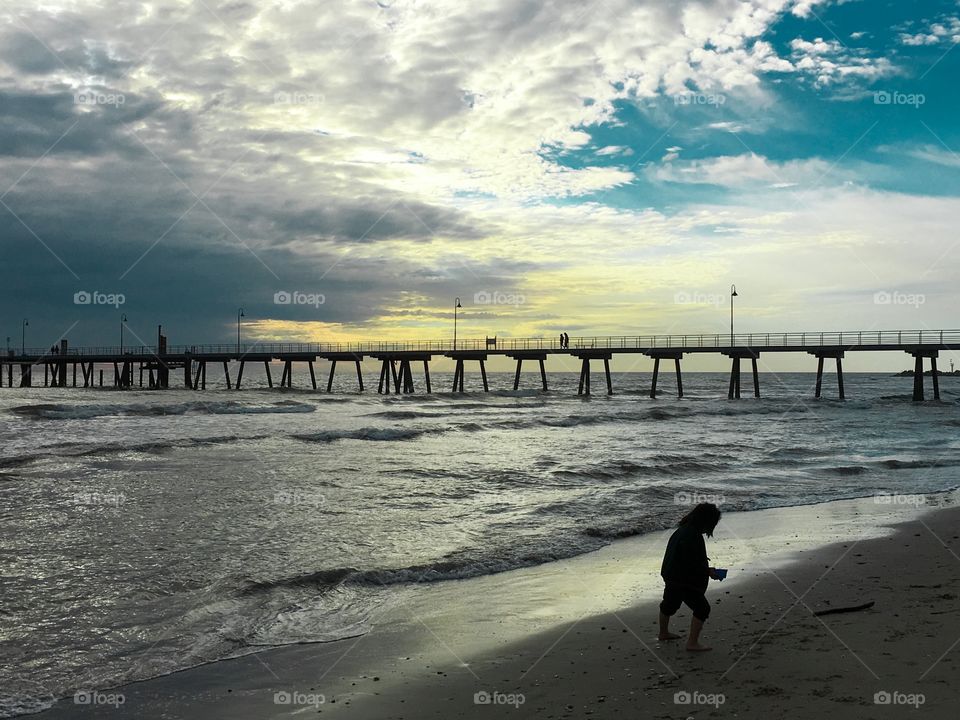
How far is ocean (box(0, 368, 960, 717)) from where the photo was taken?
748 centimetres

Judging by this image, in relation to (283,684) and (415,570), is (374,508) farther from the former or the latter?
(283,684)

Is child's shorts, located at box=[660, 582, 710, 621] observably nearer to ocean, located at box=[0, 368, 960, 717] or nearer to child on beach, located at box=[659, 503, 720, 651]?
child on beach, located at box=[659, 503, 720, 651]

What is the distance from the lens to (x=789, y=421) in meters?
38.1

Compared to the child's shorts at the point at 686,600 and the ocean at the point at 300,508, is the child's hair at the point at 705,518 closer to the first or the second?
the child's shorts at the point at 686,600

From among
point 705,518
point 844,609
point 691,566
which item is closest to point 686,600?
point 691,566

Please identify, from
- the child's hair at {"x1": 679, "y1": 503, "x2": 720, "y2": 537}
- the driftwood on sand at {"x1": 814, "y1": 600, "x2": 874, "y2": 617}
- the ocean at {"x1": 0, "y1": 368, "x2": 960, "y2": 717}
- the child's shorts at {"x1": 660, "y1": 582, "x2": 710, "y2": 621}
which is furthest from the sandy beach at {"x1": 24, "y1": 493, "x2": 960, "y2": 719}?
the child's hair at {"x1": 679, "y1": 503, "x2": 720, "y2": 537}

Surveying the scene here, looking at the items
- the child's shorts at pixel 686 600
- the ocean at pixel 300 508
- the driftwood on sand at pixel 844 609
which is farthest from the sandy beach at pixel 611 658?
the ocean at pixel 300 508

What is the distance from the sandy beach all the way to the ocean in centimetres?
66

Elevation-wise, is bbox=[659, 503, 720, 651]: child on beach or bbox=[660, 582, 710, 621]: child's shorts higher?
bbox=[659, 503, 720, 651]: child on beach

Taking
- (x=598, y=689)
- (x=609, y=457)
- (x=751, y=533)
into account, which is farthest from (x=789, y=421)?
(x=598, y=689)

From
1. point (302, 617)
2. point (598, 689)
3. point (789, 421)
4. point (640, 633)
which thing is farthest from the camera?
point (789, 421)

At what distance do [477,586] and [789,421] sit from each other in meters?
33.0

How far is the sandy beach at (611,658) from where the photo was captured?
17.2 feet

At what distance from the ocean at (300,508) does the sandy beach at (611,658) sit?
0.66m
